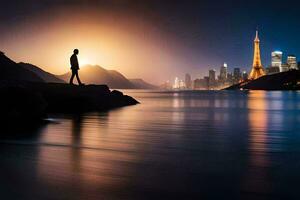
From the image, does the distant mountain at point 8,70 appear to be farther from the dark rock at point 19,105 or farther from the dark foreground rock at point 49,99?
the dark rock at point 19,105

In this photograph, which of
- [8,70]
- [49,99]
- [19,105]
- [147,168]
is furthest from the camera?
[8,70]

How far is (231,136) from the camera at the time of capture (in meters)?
14.5

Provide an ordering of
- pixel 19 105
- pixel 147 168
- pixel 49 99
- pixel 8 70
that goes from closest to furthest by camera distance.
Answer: pixel 147 168
pixel 19 105
pixel 49 99
pixel 8 70

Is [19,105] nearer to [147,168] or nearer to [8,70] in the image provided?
[147,168]

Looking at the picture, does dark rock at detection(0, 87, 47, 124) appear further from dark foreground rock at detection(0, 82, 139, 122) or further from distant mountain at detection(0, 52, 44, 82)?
distant mountain at detection(0, 52, 44, 82)

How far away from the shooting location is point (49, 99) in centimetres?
2897

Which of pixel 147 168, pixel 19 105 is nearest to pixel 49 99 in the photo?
pixel 19 105

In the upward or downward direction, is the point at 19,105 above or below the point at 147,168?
above

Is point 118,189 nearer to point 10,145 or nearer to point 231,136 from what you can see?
point 10,145

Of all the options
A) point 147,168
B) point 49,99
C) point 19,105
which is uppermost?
point 49,99

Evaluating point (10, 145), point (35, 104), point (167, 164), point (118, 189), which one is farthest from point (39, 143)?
point (35, 104)

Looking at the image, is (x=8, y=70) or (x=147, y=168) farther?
(x=8, y=70)

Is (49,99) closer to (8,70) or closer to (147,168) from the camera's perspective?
(147,168)

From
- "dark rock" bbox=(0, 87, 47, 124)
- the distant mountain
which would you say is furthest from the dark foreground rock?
the distant mountain
